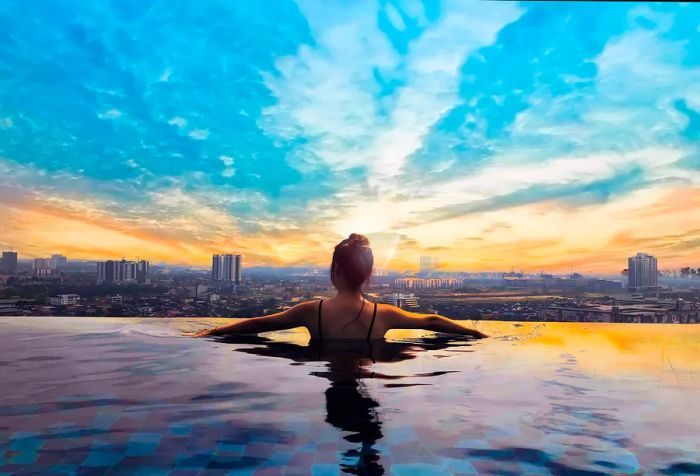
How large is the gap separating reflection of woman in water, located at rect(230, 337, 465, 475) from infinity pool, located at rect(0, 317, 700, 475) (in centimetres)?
2

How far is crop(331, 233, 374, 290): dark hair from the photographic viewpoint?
801cm

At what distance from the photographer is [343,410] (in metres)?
4.91

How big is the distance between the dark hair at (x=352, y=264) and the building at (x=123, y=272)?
17273 millimetres

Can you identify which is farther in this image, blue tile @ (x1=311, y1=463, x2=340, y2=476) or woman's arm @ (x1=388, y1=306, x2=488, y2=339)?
woman's arm @ (x1=388, y1=306, x2=488, y2=339)

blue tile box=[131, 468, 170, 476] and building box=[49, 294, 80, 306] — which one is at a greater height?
building box=[49, 294, 80, 306]

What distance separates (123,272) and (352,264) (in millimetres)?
19350

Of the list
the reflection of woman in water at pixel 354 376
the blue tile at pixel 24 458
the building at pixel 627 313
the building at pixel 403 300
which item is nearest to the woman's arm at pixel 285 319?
the reflection of woman in water at pixel 354 376

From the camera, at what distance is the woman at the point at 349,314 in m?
8.04

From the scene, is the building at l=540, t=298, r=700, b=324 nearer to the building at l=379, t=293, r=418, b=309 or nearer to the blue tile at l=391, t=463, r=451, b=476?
the building at l=379, t=293, r=418, b=309

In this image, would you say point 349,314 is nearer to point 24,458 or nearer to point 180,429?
point 180,429

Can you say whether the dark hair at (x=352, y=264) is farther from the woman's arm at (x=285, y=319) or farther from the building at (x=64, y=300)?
the building at (x=64, y=300)

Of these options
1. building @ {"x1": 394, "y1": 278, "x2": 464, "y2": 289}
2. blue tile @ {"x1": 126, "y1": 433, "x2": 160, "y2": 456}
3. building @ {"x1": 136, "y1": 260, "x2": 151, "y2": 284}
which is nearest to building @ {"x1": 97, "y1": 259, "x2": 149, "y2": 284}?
building @ {"x1": 136, "y1": 260, "x2": 151, "y2": 284}

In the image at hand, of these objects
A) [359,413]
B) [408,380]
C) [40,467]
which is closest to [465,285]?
[408,380]

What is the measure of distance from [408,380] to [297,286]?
→ 11.2 meters
